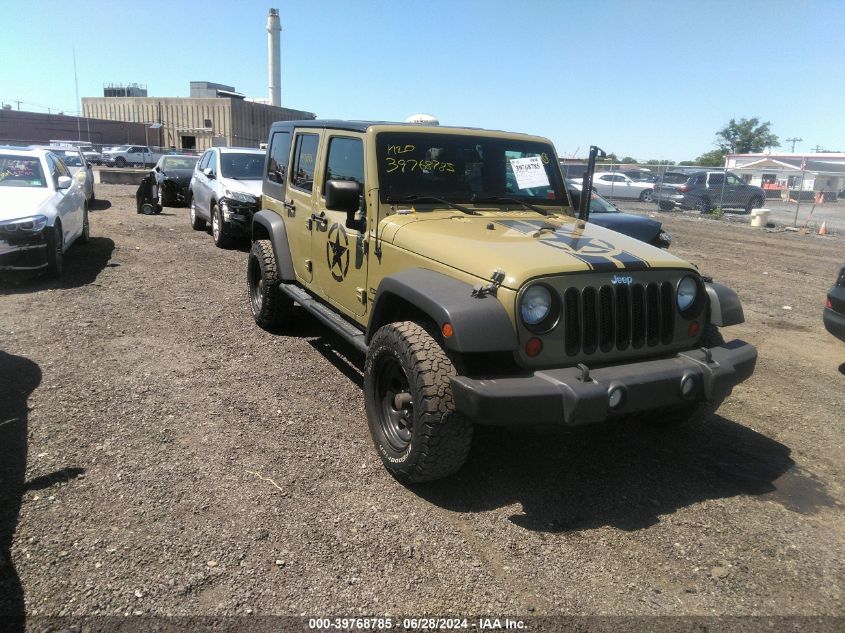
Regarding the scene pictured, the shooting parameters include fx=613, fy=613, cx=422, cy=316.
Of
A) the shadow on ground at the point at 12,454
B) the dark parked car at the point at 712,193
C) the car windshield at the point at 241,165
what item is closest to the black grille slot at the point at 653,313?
the shadow on ground at the point at 12,454

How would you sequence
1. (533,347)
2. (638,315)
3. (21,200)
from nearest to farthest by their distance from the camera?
1. (533,347)
2. (638,315)
3. (21,200)

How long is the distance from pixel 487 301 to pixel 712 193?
2235cm

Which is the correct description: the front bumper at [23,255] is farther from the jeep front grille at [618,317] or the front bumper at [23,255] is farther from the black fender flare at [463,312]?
the jeep front grille at [618,317]

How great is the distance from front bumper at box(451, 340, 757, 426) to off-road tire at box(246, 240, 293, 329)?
130 inches

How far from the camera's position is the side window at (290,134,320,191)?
17.2 feet

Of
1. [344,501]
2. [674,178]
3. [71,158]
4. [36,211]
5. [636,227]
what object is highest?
[674,178]

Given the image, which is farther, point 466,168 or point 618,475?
point 466,168

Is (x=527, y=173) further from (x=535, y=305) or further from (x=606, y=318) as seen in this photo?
(x=535, y=305)

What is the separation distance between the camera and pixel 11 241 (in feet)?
23.4

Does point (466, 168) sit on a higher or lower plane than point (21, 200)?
higher

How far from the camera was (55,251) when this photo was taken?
761 cm

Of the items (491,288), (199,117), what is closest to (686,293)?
(491,288)

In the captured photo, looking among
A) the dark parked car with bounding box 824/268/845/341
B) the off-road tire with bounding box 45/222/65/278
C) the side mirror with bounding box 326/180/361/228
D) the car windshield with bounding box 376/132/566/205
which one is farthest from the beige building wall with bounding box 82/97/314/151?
the dark parked car with bounding box 824/268/845/341

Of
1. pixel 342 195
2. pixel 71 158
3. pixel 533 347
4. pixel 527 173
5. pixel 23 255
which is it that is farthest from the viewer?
pixel 71 158
